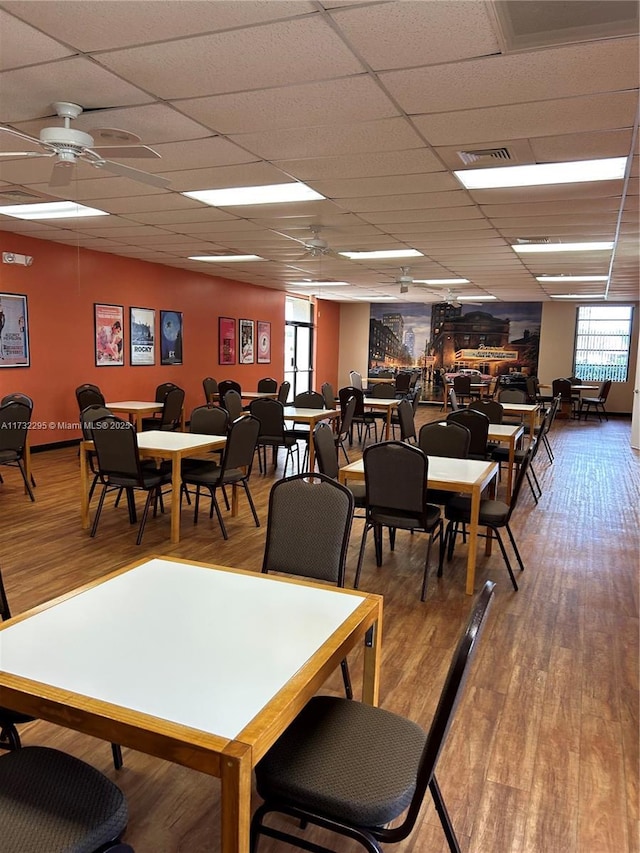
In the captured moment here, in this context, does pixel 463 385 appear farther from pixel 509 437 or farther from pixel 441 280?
pixel 509 437

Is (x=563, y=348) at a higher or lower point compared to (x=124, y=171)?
lower

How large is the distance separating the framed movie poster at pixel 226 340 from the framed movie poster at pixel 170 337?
121cm

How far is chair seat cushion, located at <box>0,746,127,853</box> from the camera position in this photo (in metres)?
1.28

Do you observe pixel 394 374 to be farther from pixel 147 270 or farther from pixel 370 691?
pixel 370 691

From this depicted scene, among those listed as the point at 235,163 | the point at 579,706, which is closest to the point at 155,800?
the point at 579,706

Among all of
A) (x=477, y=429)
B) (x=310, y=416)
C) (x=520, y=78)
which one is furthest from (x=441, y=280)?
(x=520, y=78)

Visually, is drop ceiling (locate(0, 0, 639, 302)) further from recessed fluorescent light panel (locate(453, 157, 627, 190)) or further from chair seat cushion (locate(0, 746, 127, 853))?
chair seat cushion (locate(0, 746, 127, 853))

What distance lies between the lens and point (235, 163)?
4.28 m

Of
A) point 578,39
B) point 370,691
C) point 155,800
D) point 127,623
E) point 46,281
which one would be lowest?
point 155,800

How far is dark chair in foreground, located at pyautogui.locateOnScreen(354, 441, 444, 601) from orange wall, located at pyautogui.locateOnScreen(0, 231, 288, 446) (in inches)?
216

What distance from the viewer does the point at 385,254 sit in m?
8.24

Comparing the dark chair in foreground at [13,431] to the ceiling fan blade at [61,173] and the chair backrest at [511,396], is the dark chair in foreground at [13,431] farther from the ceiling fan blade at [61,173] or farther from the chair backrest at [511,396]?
the chair backrest at [511,396]

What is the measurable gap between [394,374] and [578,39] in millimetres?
14054

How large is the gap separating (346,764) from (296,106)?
3067mm
